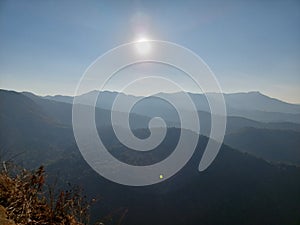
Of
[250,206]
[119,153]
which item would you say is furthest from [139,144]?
[250,206]

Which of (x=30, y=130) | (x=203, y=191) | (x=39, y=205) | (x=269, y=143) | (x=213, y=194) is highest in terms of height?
(x=269, y=143)

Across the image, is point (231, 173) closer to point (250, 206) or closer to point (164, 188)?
point (250, 206)

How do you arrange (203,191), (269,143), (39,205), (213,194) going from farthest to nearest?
(269,143) → (203,191) → (213,194) → (39,205)

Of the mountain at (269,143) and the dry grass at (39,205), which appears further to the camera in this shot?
the mountain at (269,143)

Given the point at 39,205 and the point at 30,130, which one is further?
the point at 30,130

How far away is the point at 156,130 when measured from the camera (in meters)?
135

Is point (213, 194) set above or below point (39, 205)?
below

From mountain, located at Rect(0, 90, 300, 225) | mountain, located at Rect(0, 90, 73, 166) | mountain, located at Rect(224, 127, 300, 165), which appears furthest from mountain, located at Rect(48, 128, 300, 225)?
mountain, located at Rect(224, 127, 300, 165)

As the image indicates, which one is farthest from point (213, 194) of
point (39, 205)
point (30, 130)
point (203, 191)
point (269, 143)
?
point (30, 130)

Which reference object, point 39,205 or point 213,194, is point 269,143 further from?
point 39,205

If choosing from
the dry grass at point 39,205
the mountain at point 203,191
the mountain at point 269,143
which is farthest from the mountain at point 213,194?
the dry grass at point 39,205

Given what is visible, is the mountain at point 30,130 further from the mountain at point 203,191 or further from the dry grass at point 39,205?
the dry grass at point 39,205

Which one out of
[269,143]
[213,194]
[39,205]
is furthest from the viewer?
[269,143]

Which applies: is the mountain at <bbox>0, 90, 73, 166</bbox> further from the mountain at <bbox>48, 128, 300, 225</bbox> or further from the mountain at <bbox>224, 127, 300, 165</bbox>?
the mountain at <bbox>224, 127, 300, 165</bbox>
